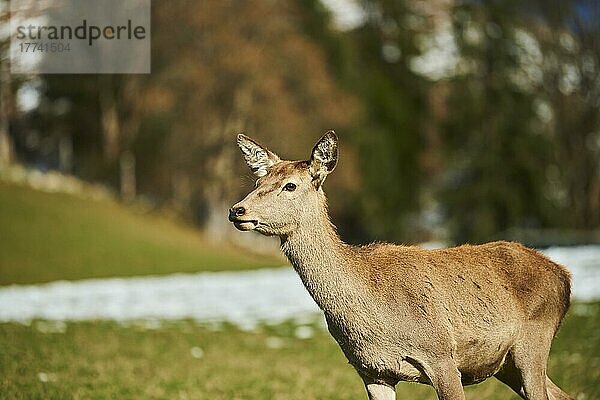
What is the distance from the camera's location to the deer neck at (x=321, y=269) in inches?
238

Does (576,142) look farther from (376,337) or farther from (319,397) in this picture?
(376,337)

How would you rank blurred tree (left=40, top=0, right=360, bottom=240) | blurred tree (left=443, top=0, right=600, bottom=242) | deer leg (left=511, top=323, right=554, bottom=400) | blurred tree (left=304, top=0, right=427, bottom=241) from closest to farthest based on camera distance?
deer leg (left=511, top=323, right=554, bottom=400) → blurred tree (left=40, top=0, right=360, bottom=240) → blurred tree (left=443, top=0, right=600, bottom=242) → blurred tree (left=304, top=0, right=427, bottom=241)

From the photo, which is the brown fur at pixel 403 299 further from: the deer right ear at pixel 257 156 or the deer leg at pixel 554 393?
the deer leg at pixel 554 393

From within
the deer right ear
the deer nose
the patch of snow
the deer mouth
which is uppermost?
the deer right ear

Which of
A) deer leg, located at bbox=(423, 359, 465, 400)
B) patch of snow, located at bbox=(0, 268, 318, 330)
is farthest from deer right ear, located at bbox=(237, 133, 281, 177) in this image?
patch of snow, located at bbox=(0, 268, 318, 330)

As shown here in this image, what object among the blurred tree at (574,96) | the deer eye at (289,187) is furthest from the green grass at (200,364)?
the blurred tree at (574,96)

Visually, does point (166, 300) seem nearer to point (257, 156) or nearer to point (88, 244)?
point (88, 244)

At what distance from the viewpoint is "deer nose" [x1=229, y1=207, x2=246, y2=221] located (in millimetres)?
5715

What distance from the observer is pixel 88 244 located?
31547 mm

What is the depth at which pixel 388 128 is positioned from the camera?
51031 millimetres

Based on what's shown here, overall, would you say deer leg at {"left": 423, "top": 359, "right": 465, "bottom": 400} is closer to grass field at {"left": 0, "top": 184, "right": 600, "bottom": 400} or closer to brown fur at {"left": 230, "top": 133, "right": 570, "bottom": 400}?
brown fur at {"left": 230, "top": 133, "right": 570, "bottom": 400}

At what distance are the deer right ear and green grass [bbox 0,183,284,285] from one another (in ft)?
67.1

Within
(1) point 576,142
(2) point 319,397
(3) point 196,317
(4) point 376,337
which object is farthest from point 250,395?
(1) point 576,142

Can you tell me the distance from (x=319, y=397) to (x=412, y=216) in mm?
43418
